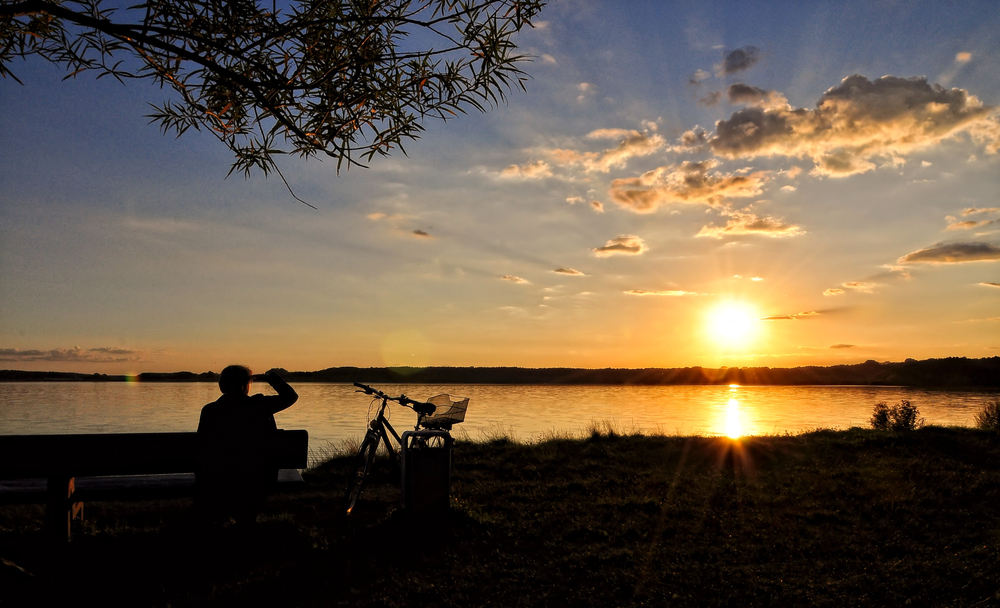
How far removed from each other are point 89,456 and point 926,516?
8997 mm

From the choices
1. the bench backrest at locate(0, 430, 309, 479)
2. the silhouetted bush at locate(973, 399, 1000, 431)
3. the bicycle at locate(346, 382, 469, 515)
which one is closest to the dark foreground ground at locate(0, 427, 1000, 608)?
the bicycle at locate(346, 382, 469, 515)

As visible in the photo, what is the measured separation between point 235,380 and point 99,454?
54.8 inches

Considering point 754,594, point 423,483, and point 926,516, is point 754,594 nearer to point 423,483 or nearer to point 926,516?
point 423,483

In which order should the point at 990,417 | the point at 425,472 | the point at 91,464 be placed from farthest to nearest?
1. the point at 990,417
2. the point at 425,472
3. the point at 91,464

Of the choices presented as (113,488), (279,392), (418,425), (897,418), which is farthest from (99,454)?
(897,418)

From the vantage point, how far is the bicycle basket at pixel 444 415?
690 cm

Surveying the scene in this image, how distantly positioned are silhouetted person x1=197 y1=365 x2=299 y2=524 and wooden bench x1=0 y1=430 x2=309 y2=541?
0.46 ft

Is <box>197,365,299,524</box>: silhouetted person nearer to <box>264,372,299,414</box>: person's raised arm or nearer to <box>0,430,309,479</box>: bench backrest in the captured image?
<box>264,372,299,414</box>: person's raised arm

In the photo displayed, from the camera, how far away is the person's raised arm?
17.4ft

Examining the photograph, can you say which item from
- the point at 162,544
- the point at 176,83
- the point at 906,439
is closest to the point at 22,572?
the point at 162,544

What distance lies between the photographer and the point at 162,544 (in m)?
5.63

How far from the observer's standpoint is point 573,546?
598 cm

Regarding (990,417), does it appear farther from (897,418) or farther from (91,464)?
(91,464)

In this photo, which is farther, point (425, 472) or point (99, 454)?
point (425, 472)
